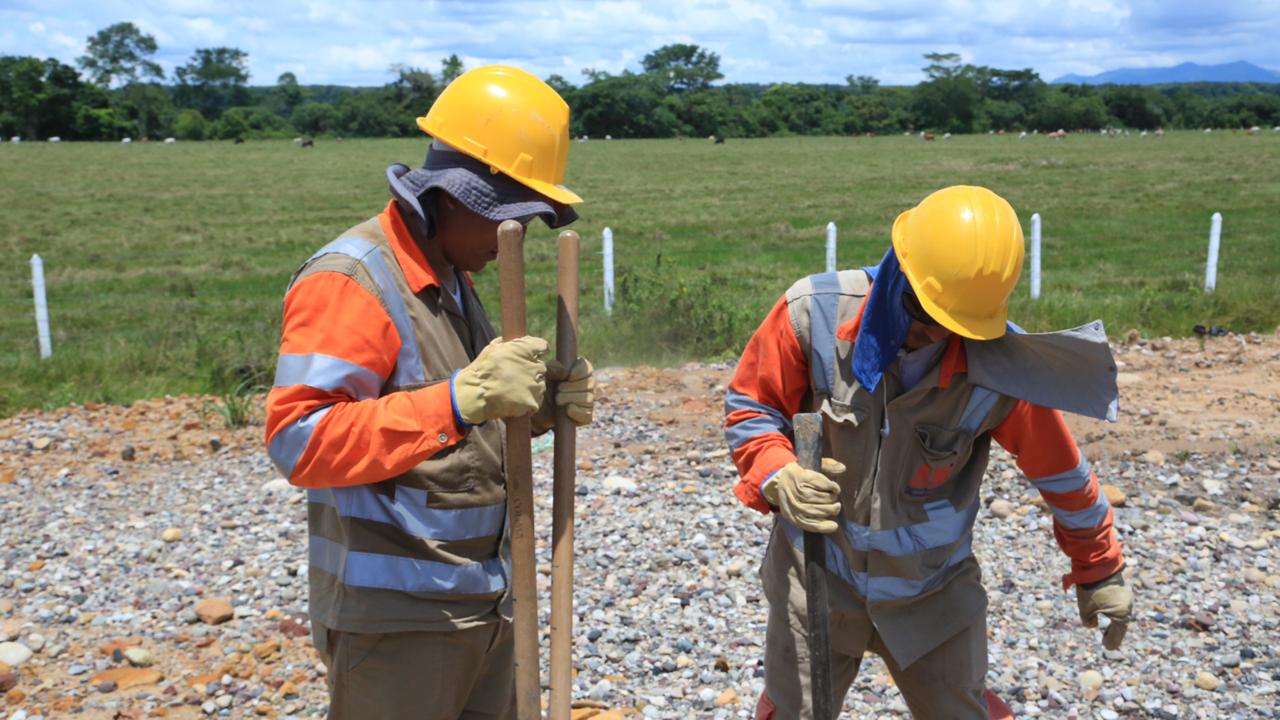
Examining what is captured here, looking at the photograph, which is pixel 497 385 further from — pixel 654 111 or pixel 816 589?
pixel 654 111

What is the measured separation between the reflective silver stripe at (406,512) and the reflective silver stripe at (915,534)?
2.96ft

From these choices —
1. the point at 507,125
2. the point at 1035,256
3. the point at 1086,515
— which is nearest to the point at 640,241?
the point at 1035,256

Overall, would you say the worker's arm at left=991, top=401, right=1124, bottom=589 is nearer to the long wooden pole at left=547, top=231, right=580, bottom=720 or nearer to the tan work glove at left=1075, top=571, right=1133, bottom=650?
the tan work glove at left=1075, top=571, right=1133, bottom=650

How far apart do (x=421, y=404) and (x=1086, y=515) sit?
5.50 feet

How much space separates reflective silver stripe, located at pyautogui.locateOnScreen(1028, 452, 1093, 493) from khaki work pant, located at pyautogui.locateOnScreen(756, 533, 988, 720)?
36cm

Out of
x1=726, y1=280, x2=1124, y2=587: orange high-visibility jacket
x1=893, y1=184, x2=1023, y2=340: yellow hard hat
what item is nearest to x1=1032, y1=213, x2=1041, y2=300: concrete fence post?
→ x1=726, y1=280, x2=1124, y2=587: orange high-visibility jacket

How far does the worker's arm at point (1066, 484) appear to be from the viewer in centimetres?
271

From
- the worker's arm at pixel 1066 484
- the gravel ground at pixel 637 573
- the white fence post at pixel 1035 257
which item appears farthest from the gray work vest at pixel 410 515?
the white fence post at pixel 1035 257

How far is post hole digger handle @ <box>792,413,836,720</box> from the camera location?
8.18 ft

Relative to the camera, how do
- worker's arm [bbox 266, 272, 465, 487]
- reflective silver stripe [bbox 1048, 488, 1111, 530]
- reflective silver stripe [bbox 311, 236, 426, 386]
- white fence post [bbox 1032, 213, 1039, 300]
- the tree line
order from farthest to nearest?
the tree line, white fence post [bbox 1032, 213, 1039, 300], reflective silver stripe [bbox 1048, 488, 1111, 530], reflective silver stripe [bbox 311, 236, 426, 386], worker's arm [bbox 266, 272, 465, 487]

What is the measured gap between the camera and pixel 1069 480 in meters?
2.75

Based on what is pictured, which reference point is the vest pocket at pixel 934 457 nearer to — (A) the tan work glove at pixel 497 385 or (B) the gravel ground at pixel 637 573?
(A) the tan work glove at pixel 497 385

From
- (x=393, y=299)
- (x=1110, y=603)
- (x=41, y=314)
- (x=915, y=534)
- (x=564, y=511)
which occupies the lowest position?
(x=41, y=314)

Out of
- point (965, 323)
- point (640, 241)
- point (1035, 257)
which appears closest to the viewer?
point (965, 323)
